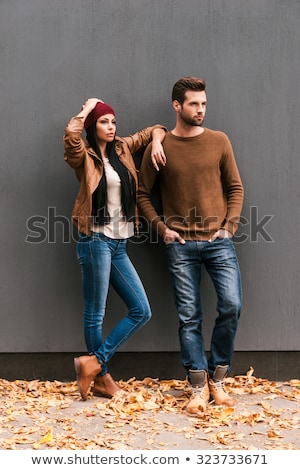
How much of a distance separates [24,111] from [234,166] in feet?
5.66

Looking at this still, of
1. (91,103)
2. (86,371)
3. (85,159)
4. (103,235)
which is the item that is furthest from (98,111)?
(86,371)

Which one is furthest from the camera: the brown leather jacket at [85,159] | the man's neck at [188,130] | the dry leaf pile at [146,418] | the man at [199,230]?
the man's neck at [188,130]

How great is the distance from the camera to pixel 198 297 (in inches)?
205

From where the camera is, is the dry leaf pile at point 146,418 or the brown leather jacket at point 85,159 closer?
the dry leaf pile at point 146,418

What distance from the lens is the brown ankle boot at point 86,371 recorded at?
509 cm

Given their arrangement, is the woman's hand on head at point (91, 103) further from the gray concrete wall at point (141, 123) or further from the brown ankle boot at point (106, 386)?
the brown ankle boot at point (106, 386)

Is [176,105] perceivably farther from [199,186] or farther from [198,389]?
[198,389]

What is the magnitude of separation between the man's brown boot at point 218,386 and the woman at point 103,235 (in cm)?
67

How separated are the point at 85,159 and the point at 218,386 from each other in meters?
1.95

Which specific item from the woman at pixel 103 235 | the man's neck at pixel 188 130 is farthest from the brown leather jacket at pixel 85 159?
the man's neck at pixel 188 130

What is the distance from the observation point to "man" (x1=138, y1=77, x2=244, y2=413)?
506 centimetres

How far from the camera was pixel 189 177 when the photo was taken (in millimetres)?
5102

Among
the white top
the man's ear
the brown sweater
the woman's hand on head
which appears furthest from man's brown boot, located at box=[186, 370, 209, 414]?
the woman's hand on head
